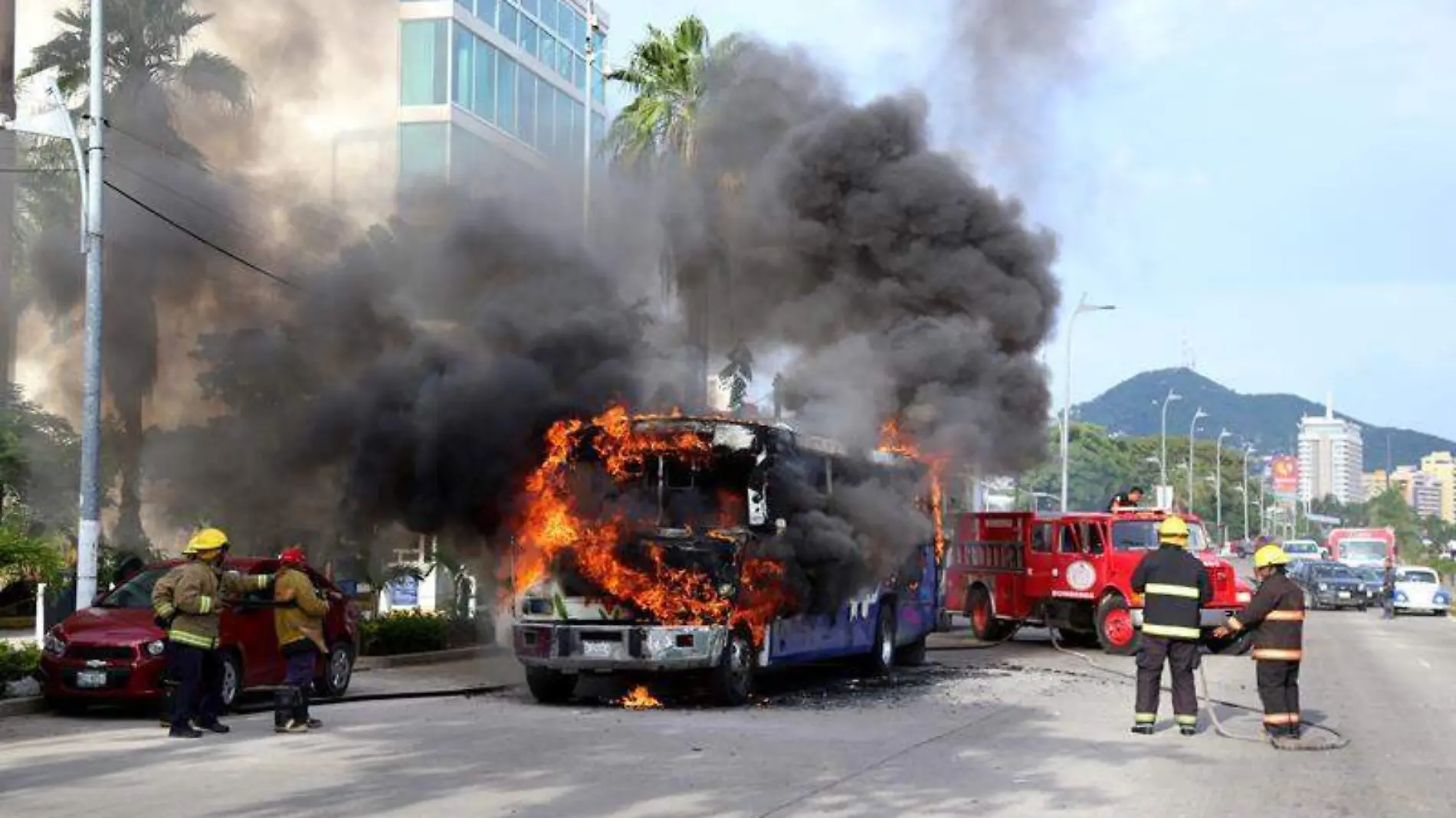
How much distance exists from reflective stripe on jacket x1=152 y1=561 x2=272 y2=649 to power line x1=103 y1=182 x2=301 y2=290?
6.98 metres

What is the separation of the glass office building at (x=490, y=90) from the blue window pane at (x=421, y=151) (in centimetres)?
2

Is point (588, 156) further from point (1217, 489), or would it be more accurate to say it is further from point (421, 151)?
point (1217, 489)

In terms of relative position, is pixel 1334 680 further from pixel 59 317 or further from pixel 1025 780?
pixel 59 317

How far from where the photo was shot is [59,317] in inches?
891

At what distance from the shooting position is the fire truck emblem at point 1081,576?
22.4 m

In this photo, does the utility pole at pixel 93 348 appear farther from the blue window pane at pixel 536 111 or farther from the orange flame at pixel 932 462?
the blue window pane at pixel 536 111

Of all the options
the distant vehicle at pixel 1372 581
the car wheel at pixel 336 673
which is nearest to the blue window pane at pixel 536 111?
the car wheel at pixel 336 673

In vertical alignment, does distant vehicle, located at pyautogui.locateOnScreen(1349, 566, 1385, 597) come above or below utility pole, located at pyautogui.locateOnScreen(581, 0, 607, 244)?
below

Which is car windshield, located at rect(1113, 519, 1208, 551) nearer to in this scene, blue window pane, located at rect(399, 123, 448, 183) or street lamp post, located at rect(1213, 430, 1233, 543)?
blue window pane, located at rect(399, 123, 448, 183)

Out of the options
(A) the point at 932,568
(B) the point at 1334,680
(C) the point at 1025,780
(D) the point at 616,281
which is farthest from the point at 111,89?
(B) the point at 1334,680

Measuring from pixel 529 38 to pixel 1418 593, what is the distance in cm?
2596

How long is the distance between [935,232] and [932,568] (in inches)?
192

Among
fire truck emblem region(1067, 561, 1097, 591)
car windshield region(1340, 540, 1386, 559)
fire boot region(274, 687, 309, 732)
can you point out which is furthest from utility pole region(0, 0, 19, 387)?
car windshield region(1340, 540, 1386, 559)

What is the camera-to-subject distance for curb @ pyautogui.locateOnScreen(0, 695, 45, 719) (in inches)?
503
